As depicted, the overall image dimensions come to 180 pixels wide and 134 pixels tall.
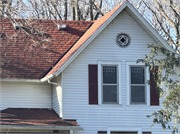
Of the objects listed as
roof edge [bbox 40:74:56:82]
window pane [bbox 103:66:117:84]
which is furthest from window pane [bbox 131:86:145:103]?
A: roof edge [bbox 40:74:56:82]

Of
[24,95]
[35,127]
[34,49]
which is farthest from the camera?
[34,49]

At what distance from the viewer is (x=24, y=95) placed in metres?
16.8

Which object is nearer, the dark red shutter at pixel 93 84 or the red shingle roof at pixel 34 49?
the dark red shutter at pixel 93 84

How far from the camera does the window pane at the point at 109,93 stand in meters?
15.8

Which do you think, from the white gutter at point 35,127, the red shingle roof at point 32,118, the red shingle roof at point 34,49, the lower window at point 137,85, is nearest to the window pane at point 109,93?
the lower window at point 137,85

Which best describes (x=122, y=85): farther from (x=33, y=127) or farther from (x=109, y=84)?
(x=33, y=127)

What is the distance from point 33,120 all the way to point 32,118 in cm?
30

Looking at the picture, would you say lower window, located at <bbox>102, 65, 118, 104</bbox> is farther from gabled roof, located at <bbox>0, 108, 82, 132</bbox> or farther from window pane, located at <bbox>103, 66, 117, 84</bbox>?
gabled roof, located at <bbox>0, 108, 82, 132</bbox>

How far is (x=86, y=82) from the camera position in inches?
616

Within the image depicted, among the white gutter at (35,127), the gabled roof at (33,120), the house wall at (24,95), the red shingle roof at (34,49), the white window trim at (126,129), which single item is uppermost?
the red shingle roof at (34,49)

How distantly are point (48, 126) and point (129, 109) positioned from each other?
362cm

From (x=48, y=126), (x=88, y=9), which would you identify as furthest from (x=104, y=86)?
(x=88, y=9)

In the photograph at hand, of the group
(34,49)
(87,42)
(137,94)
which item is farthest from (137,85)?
(34,49)

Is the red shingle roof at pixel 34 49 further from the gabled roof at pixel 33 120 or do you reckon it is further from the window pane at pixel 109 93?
the window pane at pixel 109 93
